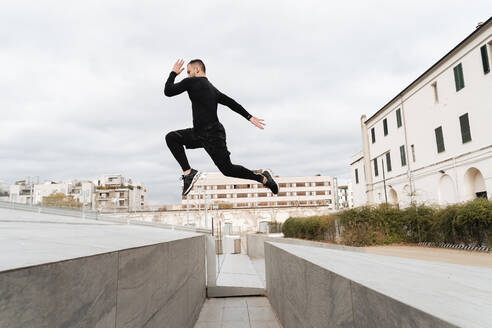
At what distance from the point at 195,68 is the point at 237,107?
92 centimetres

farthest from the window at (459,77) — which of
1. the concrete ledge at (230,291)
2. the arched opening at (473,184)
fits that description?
the concrete ledge at (230,291)

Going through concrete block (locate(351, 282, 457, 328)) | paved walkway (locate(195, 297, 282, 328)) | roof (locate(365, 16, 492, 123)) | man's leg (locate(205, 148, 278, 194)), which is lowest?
paved walkway (locate(195, 297, 282, 328))

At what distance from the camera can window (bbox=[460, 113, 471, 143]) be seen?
53.8 ft

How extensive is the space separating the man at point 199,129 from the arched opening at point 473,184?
15885 millimetres

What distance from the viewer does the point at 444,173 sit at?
1870 cm

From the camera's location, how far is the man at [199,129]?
5.18m

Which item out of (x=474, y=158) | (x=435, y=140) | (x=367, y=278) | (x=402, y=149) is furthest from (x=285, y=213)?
(x=367, y=278)

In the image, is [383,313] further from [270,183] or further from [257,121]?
[257,121]

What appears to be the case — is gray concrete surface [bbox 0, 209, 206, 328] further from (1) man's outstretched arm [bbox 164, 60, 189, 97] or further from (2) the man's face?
(2) the man's face

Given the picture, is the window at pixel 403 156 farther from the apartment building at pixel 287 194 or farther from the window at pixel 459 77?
the apartment building at pixel 287 194

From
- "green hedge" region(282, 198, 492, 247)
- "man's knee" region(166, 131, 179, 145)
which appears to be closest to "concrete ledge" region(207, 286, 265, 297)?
"green hedge" region(282, 198, 492, 247)

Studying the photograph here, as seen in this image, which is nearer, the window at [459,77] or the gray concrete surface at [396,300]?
the gray concrete surface at [396,300]

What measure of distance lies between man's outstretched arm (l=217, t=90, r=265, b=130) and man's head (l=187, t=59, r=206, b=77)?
1.37 feet

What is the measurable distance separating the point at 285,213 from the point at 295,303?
4382 centimetres
